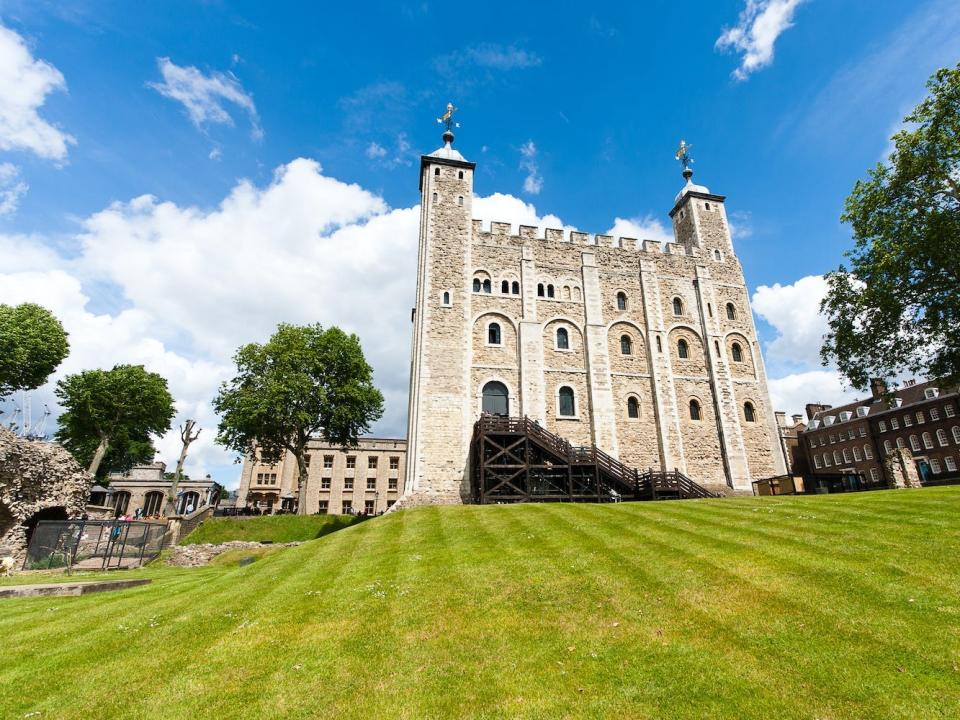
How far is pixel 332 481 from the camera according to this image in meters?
47.4

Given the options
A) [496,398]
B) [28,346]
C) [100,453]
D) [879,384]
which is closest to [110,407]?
[100,453]

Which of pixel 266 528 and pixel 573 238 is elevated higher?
pixel 573 238

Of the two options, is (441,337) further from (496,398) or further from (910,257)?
(910,257)

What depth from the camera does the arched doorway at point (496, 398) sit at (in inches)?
1054

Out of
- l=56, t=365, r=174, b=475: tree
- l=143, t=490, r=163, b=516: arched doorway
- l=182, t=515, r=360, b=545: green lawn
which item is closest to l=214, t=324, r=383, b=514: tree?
l=182, t=515, r=360, b=545: green lawn

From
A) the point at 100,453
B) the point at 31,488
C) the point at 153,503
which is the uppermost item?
the point at 100,453

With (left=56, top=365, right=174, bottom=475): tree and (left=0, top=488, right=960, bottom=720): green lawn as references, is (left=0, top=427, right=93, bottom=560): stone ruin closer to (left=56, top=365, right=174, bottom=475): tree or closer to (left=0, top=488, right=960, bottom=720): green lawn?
(left=0, top=488, right=960, bottom=720): green lawn

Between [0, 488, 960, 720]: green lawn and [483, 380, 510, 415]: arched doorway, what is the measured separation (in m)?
15.8

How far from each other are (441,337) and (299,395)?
9991 millimetres

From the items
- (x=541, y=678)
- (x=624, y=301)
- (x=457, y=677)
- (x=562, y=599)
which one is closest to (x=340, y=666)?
(x=457, y=677)

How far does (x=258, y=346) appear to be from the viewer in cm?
A: 3147

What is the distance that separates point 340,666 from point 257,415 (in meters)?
25.8

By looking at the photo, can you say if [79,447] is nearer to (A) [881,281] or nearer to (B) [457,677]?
(B) [457,677]

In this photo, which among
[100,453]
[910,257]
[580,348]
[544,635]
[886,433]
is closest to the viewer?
[544,635]
